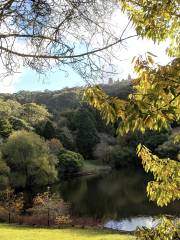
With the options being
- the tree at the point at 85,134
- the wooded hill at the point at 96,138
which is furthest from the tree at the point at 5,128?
the tree at the point at 85,134

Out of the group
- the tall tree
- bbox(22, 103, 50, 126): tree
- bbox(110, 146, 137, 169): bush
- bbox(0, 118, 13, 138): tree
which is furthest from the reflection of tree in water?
the tall tree

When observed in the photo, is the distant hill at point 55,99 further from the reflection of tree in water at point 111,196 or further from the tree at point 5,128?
the reflection of tree in water at point 111,196

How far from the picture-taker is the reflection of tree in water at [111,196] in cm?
3142

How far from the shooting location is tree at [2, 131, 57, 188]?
4447 centimetres

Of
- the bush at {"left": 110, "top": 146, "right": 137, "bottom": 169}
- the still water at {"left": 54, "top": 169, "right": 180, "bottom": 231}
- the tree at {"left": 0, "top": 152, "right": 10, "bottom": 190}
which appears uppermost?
the bush at {"left": 110, "top": 146, "right": 137, "bottom": 169}

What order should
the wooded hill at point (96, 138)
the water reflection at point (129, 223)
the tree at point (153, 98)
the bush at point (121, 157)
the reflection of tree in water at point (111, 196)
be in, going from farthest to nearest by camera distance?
the bush at point (121, 157) < the wooded hill at point (96, 138) < the reflection of tree in water at point (111, 196) < the water reflection at point (129, 223) < the tree at point (153, 98)

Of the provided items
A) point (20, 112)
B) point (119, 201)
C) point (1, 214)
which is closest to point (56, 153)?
point (20, 112)

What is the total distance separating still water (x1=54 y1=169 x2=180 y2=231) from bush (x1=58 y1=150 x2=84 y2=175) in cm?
223

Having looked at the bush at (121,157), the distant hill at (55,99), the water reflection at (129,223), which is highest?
the distant hill at (55,99)

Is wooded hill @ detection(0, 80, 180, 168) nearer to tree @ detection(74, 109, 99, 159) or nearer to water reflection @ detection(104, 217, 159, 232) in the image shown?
tree @ detection(74, 109, 99, 159)

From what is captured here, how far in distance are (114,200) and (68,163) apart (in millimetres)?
16562

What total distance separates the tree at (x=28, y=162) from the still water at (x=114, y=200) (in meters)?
1.92

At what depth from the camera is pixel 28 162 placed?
44.7 meters

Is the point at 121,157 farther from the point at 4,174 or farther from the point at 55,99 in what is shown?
the point at 55,99
